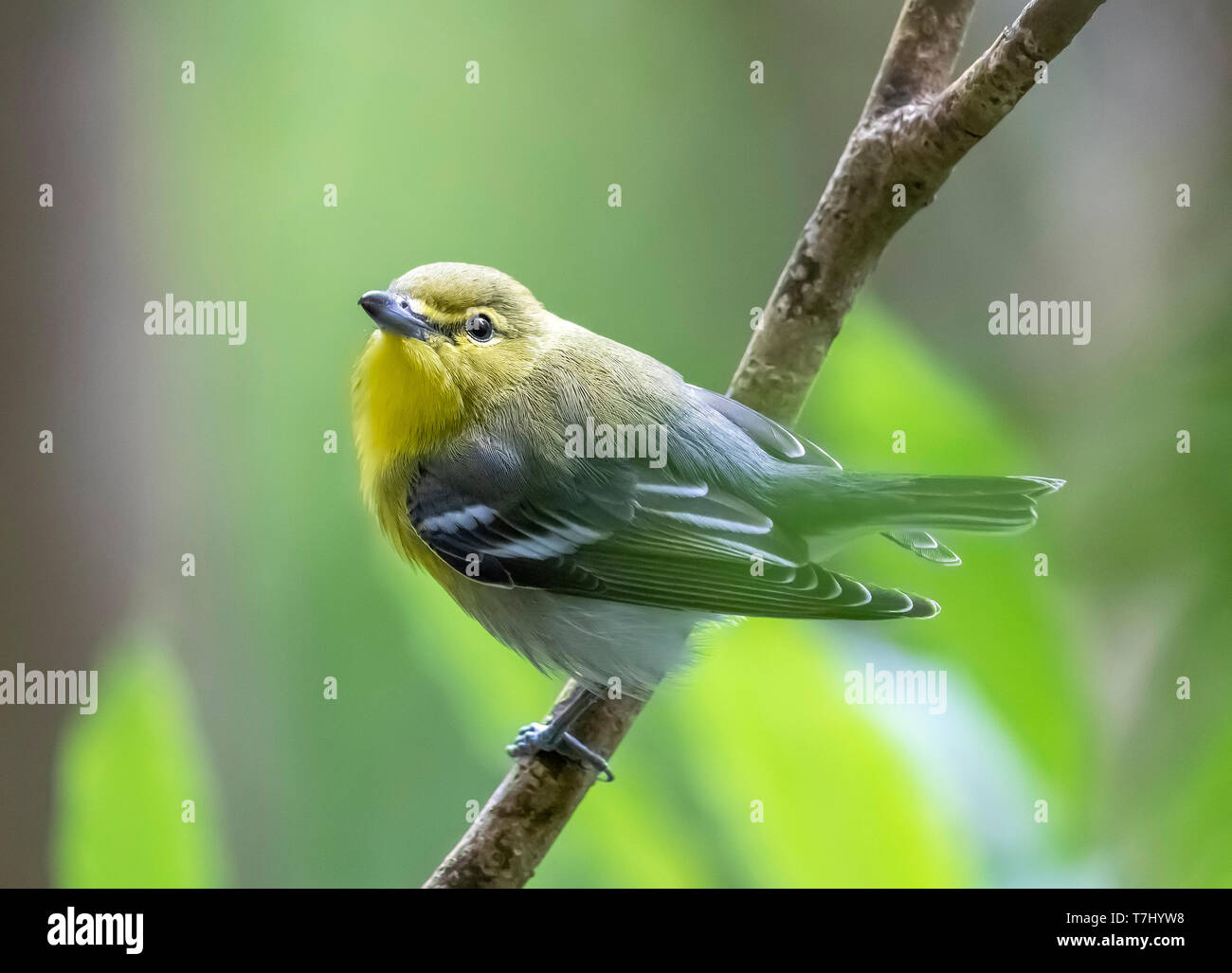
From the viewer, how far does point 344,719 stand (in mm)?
1604

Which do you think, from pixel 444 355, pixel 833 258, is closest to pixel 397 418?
pixel 444 355

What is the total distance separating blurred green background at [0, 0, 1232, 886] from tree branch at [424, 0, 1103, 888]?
2.2 inches

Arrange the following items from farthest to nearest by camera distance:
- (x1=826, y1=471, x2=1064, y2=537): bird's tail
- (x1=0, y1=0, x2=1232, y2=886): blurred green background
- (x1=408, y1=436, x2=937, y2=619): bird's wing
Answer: (x1=0, y1=0, x2=1232, y2=886): blurred green background
(x1=408, y1=436, x2=937, y2=619): bird's wing
(x1=826, y1=471, x2=1064, y2=537): bird's tail

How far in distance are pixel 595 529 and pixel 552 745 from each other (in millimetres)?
265

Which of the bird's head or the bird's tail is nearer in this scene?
the bird's tail

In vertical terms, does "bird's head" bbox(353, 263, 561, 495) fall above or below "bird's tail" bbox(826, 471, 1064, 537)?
above

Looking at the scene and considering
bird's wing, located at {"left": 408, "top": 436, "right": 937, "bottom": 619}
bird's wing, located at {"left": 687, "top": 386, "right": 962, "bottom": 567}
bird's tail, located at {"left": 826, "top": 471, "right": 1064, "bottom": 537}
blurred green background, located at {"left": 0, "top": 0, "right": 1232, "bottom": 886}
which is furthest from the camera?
blurred green background, located at {"left": 0, "top": 0, "right": 1232, "bottom": 886}

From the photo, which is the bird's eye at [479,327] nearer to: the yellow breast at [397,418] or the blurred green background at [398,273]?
the yellow breast at [397,418]

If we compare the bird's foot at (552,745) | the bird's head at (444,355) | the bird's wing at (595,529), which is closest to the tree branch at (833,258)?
the bird's foot at (552,745)

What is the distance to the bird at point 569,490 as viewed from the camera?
1.11 m

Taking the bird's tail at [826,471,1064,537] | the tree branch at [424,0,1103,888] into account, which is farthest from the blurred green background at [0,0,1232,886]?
the bird's tail at [826,471,1064,537]

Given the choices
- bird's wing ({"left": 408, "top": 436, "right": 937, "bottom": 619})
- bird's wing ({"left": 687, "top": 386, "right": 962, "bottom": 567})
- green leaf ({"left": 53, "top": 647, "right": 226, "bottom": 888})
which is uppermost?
bird's wing ({"left": 687, "top": 386, "right": 962, "bottom": 567})

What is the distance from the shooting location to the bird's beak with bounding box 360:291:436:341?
1.04 m

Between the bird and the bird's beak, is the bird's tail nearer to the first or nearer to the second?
the bird
